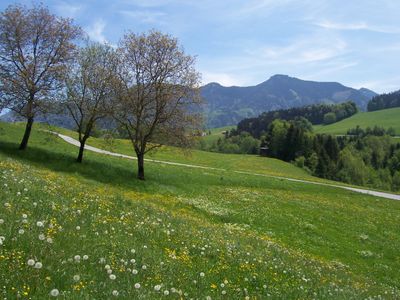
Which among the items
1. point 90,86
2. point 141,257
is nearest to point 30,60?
point 90,86

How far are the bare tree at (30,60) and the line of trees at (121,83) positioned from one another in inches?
3.7

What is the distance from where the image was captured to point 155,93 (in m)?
38.5

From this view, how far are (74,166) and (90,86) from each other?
8.22 metres

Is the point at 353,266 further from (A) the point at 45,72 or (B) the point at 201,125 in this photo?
(A) the point at 45,72

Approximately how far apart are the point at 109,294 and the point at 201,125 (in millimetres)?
33221

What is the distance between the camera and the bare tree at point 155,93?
38312 mm

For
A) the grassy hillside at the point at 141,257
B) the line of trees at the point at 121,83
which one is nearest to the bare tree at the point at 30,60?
the line of trees at the point at 121,83

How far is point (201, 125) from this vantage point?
1565 inches

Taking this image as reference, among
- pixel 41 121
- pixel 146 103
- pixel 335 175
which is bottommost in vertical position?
pixel 335 175

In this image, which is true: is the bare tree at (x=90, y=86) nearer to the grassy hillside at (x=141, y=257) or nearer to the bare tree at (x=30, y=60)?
the bare tree at (x=30, y=60)

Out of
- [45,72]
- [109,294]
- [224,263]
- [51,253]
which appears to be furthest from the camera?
[45,72]

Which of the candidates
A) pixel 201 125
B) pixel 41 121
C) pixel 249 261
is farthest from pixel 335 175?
pixel 249 261

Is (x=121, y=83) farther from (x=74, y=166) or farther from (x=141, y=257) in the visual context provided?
(x=141, y=257)

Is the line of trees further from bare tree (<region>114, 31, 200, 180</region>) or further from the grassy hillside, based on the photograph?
the grassy hillside
